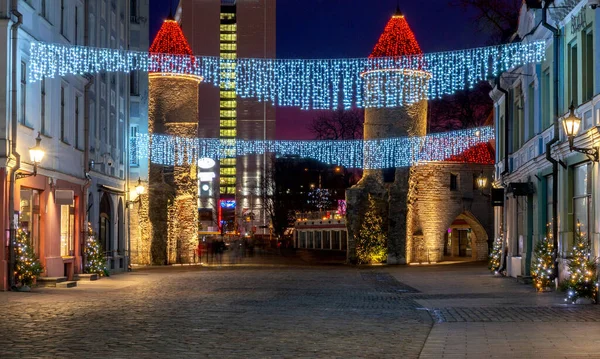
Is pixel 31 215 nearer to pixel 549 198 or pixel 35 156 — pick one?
pixel 35 156

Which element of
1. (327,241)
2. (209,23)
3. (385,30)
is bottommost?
(327,241)

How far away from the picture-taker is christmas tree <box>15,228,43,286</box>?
2555 centimetres

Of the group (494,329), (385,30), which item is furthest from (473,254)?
(494,329)

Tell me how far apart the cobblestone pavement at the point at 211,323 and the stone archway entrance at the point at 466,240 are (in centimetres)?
3261

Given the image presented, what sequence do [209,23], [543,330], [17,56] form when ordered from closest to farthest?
[543,330], [17,56], [209,23]

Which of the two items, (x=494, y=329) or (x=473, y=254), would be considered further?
(x=473, y=254)

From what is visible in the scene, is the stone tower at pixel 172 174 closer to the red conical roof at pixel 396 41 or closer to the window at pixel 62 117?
the red conical roof at pixel 396 41

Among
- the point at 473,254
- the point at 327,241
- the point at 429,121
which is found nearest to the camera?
the point at 473,254

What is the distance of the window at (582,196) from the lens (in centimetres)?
2277

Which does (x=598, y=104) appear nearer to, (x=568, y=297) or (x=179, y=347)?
(x=568, y=297)

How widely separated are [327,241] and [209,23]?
57.7 meters

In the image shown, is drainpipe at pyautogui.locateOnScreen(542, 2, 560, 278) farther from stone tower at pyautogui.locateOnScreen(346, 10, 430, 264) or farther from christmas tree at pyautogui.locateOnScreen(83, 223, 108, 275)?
stone tower at pyautogui.locateOnScreen(346, 10, 430, 264)

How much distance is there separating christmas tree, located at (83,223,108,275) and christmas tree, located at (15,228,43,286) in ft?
23.1

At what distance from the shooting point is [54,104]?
2995 cm
